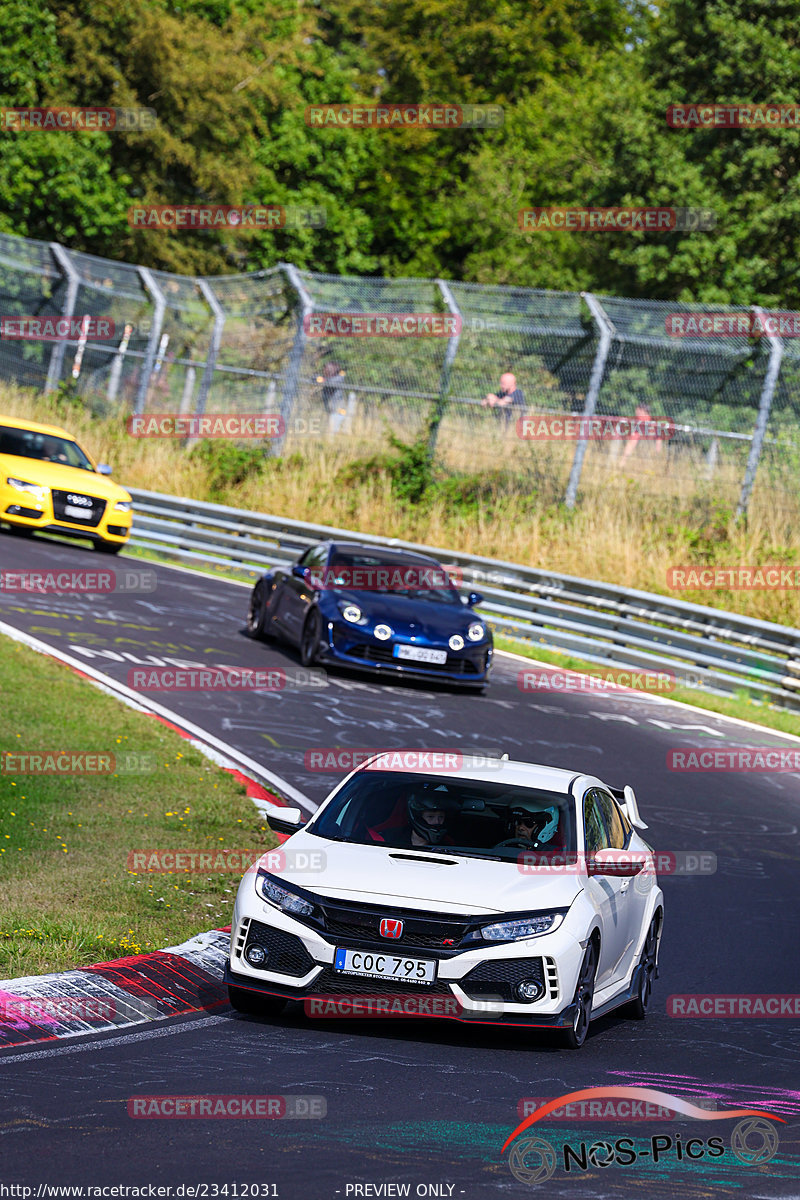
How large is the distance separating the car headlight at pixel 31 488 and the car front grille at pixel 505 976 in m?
17.4

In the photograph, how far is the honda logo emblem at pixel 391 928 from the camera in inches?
283

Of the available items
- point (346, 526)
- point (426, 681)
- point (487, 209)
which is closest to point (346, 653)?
point (426, 681)

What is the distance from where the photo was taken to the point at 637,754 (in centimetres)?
1584

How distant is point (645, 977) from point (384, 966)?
82.6 inches

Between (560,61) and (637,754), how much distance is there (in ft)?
149

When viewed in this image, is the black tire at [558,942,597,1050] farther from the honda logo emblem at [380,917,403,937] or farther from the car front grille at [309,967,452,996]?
the honda logo emblem at [380,917,403,937]

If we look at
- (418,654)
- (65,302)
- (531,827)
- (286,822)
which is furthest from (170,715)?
(65,302)

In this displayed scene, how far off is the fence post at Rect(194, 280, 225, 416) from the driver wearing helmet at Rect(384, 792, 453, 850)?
21583 millimetres

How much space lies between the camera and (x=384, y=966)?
7137 mm

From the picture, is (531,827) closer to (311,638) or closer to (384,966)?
(384,966)

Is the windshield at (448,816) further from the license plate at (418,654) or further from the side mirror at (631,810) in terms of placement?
the license plate at (418,654)

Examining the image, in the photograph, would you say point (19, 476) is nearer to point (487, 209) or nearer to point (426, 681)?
point (426, 681)

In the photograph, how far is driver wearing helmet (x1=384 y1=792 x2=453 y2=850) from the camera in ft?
26.6

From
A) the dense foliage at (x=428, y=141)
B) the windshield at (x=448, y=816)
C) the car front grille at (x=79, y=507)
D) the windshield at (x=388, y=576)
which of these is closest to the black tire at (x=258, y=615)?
the windshield at (x=388, y=576)
